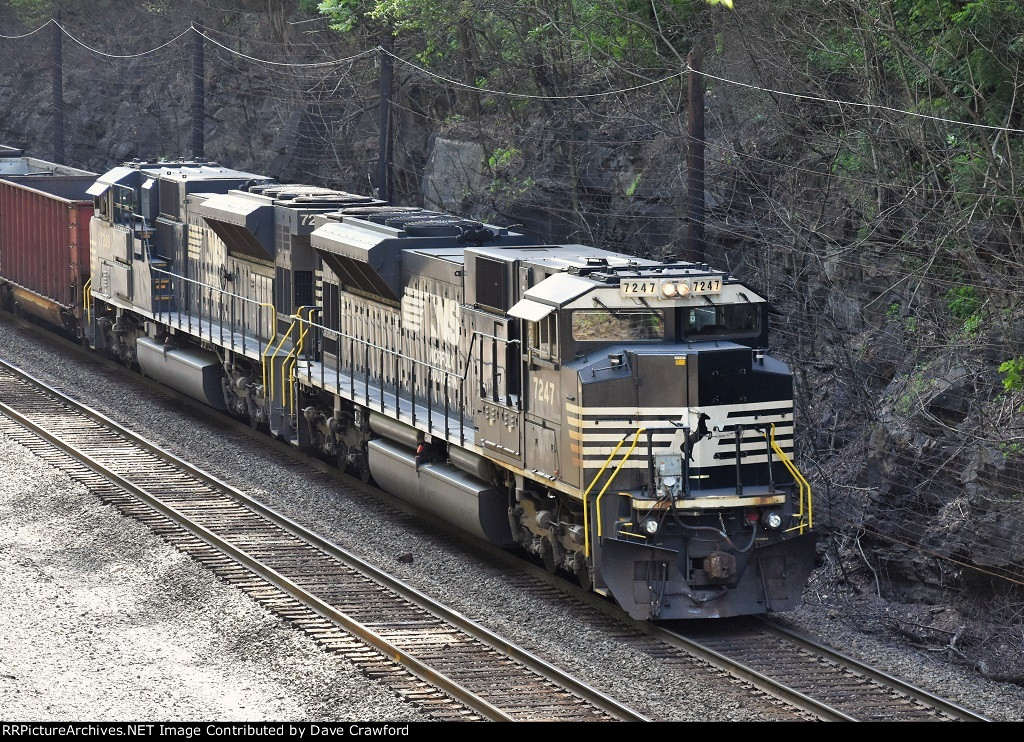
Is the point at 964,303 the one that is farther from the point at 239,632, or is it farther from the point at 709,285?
the point at 239,632

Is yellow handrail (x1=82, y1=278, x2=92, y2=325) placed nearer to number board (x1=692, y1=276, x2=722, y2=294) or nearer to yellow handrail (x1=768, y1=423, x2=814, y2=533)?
number board (x1=692, y1=276, x2=722, y2=294)

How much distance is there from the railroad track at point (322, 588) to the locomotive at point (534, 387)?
1251 mm

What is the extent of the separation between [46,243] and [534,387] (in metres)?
16.0

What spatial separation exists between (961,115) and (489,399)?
6.67 metres

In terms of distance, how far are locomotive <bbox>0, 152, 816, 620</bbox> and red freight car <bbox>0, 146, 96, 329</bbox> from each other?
216 inches

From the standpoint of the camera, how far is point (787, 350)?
18203mm

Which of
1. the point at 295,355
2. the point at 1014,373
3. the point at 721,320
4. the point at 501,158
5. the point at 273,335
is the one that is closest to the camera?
the point at 721,320

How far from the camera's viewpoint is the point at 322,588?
1370 centimetres

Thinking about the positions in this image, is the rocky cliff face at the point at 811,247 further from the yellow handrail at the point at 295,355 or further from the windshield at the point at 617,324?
the yellow handrail at the point at 295,355

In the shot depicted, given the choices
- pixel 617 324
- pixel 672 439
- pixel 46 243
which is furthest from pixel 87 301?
pixel 672 439

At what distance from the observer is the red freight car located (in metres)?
25.1

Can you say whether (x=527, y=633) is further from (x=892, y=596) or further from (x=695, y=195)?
(x=695, y=195)

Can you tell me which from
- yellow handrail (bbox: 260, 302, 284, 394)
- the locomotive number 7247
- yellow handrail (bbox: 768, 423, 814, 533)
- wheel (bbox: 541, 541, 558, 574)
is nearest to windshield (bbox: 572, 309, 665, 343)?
the locomotive number 7247

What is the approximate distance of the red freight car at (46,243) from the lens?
2512 cm
